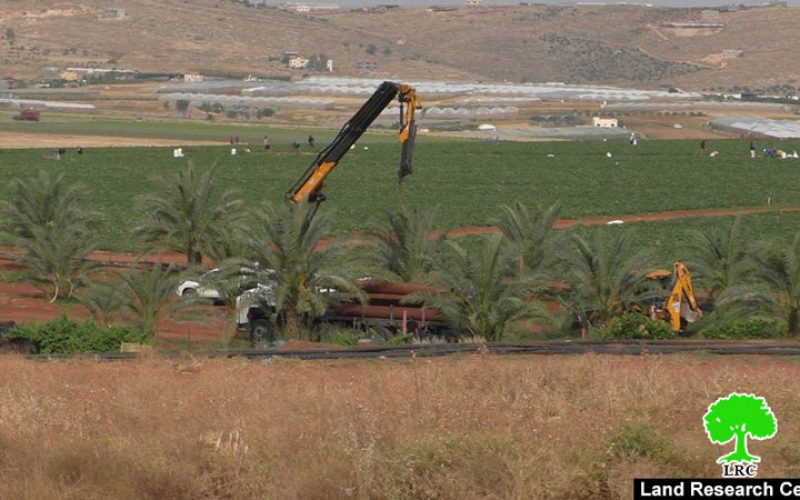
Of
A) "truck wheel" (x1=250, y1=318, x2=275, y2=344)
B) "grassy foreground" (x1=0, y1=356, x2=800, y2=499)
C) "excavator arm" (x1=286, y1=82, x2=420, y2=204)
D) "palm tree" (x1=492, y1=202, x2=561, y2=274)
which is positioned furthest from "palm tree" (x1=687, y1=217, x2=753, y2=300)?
"grassy foreground" (x1=0, y1=356, x2=800, y2=499)

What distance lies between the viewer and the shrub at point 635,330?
2279 cm

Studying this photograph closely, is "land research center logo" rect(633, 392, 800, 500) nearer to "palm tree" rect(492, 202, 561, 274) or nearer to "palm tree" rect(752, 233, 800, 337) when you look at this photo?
"palm tree" rect(752, 233, 800, 337)

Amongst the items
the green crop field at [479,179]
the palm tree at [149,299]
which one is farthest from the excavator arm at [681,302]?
the green crop field at [479,179]

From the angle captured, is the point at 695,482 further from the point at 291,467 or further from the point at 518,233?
the point at 518,233

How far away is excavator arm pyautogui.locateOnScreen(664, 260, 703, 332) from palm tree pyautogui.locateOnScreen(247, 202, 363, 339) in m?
5.57

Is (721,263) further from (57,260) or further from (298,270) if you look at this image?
(57,260)

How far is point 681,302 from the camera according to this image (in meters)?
25.6

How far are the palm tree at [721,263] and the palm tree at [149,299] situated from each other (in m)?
10.3

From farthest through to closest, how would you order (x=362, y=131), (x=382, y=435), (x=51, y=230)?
(x=51, y=230) → (x=362, y=131) → (x=382, y=435)

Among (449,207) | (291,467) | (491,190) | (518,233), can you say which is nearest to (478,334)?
(518,233)

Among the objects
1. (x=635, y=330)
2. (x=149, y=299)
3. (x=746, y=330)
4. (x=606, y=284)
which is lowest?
(x=746, y=330)

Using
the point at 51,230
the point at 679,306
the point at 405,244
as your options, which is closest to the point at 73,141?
the point at 51,230

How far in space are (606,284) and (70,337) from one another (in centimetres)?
953

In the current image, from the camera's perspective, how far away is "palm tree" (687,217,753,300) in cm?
2764
